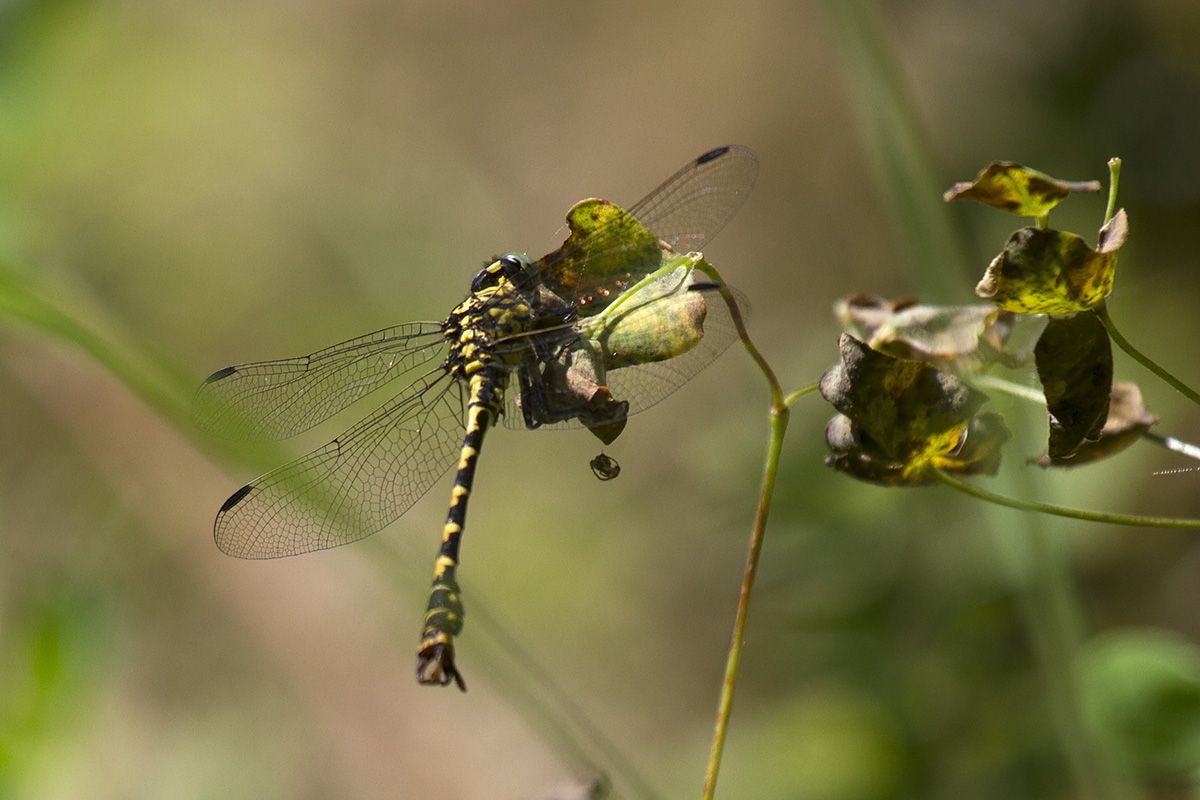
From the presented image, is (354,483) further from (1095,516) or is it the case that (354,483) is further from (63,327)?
(1095,516)

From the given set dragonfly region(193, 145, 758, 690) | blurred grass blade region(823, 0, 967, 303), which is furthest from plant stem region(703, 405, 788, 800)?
blurred grass blade region(823, 0, 967, 303)

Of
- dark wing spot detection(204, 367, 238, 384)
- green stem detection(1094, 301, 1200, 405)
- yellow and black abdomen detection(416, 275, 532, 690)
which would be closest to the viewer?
green stem detection(1094, 301, 1200, 405)

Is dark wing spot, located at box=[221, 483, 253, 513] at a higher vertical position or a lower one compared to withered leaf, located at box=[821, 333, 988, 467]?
higher

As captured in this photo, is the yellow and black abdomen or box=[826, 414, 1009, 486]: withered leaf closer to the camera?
box=[826, 414, 1009, 486]: withered leaf

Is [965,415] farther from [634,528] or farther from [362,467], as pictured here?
[634,528]

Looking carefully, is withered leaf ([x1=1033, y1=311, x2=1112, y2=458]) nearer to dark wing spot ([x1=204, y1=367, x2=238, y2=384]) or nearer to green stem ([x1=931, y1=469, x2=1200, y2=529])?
green stem ([x1=931, y1=469, x2=1200, y2=529])

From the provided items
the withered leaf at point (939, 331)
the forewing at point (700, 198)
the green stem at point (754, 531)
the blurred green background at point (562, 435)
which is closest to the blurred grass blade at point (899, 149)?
the blurred green background at point (562, 435)

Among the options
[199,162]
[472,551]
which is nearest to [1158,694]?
[472,551]

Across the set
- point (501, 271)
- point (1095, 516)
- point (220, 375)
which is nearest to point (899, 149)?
point (501, 271)
